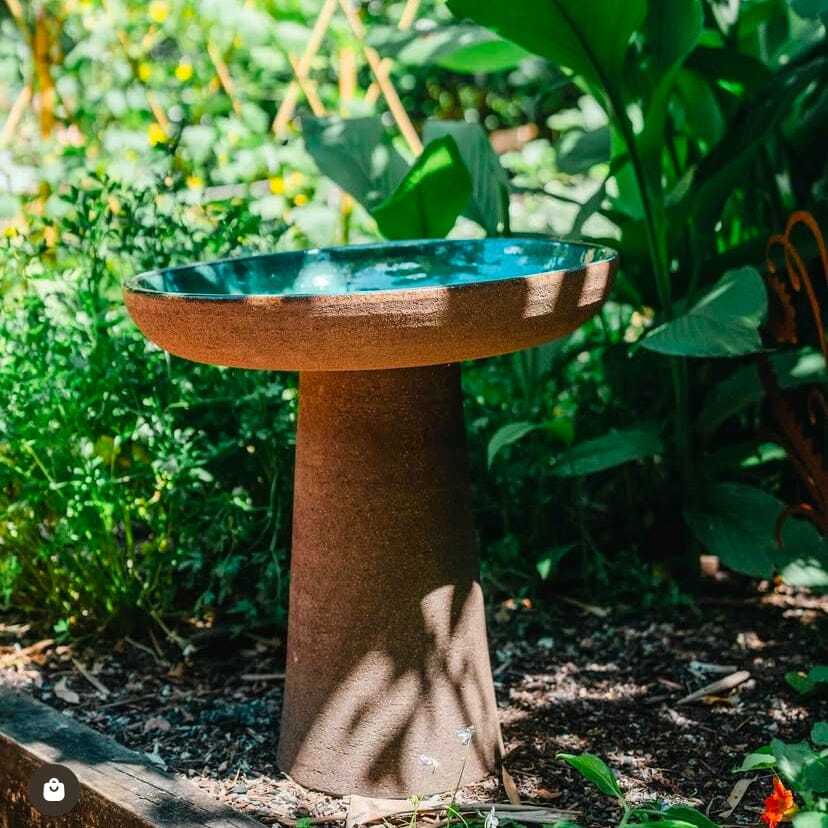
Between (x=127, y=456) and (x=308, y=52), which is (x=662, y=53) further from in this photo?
(x=308, y=52)

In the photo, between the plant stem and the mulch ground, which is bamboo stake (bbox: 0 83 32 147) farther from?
the plant stem

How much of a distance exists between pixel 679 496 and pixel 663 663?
49 cm

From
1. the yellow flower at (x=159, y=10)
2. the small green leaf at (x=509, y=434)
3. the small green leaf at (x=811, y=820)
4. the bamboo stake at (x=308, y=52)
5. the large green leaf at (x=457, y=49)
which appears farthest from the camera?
the yellow flower at (x=159, y=10)

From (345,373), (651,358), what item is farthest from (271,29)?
(345,373)

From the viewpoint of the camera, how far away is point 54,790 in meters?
2.11

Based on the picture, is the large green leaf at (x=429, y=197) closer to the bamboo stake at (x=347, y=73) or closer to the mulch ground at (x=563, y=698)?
the mulch ground at (x=563, y=698)

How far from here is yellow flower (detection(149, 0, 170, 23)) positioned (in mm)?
4938

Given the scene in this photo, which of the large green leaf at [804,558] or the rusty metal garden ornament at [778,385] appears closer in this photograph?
the rusty metal garden ornament at [778,385]

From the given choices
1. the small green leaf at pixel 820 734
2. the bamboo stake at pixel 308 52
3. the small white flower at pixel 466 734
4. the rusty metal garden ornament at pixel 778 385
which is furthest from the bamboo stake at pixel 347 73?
the small green leaf at pixel 820 734

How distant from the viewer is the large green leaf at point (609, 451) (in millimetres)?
2654

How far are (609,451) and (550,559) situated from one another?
0.30 m

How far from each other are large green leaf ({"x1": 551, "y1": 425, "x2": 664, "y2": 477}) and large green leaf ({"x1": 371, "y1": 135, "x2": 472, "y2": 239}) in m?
0.61

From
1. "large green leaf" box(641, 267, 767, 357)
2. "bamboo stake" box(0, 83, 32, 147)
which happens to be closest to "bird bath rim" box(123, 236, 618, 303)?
"large green leaf" box(641, 267, 767, 357)

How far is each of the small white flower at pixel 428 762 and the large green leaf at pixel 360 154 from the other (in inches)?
55.6
